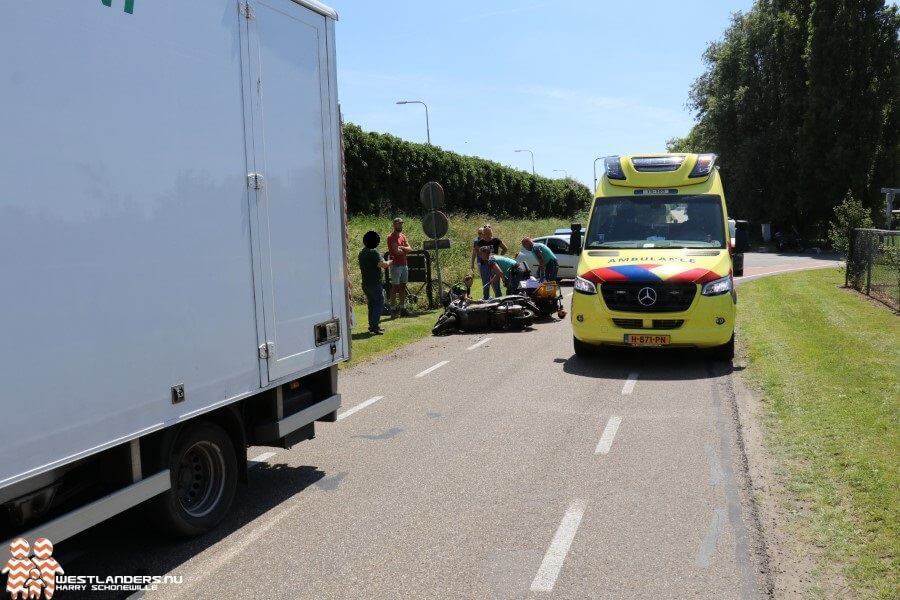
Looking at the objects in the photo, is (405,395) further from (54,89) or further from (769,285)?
(769,285)

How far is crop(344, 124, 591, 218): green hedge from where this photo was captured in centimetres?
2945

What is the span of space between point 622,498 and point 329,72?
13.1ft

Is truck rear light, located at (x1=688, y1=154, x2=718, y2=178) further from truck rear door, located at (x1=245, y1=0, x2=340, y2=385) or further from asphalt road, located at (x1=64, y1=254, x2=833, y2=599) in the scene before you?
truck rear door, located at (x1=245, y1=0, x2=340, y2=385)

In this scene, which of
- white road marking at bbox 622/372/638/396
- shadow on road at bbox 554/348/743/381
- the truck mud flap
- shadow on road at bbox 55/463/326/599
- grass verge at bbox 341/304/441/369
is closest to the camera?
shadow on road at bbox 55/463/326/599

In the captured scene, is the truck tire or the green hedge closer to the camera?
the truck tire

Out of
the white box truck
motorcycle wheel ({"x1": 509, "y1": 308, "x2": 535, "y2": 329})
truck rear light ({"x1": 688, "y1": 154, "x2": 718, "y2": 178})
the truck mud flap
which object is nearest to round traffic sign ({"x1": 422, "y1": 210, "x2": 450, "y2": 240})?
motorcycle wheel ({"x1": 509, "y1": 308, "x2": 535, "y2": 329})

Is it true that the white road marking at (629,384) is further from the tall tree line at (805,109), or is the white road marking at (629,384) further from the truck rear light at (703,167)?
the tall tree line at (805,109)

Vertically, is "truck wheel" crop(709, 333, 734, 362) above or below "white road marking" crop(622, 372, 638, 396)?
above

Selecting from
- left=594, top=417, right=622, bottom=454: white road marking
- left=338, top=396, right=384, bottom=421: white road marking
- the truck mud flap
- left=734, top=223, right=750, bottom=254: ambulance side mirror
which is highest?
left=734, top=223, right=750, bottom=254: ambulance side mirror

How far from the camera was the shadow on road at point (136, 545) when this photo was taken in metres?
4.76

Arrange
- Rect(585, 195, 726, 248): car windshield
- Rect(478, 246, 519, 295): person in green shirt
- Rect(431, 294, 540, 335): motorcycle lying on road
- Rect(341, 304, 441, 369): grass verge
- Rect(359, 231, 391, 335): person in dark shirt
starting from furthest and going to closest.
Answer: Rect(478, 246, 519, 295): person in green shirt, Rect(431, 294, 540, 335): motorcycle lying on road, Rect(359, 231, 391, 335): person in dark shirt, Rect(341, 304, 441, 369): grass verge, Rect(585, 195, 726, 248): car windshield

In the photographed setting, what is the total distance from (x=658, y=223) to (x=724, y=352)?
2.13 metres

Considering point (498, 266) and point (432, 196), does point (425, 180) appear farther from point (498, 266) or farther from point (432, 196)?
point (498, 266)

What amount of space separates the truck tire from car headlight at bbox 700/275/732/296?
7114 millimetres
